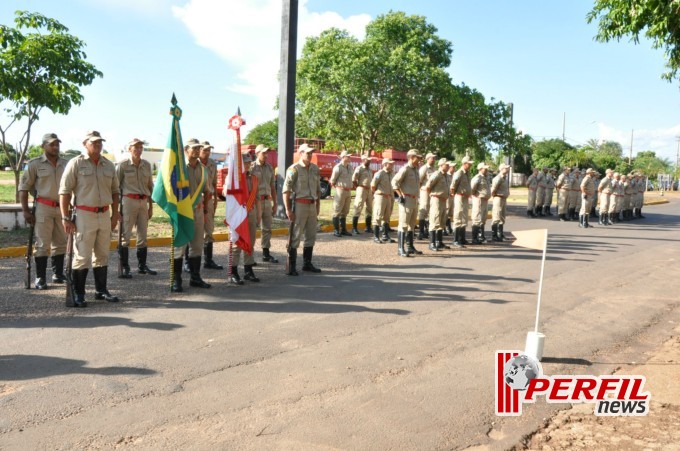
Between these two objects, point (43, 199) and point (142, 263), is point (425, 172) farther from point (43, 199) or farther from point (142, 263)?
point (43, 199)

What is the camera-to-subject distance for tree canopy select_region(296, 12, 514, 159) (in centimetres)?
2627

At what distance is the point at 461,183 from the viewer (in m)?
13.8

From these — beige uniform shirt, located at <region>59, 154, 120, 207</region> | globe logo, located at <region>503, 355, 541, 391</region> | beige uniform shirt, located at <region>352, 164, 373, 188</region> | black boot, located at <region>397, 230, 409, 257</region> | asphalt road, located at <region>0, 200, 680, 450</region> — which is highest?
beige uniform shirt, located at <region>352, 164, 373, 188</region>

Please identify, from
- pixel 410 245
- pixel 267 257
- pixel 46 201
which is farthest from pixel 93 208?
pixel 410 245

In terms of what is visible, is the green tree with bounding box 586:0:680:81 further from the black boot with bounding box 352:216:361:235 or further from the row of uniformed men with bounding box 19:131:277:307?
the black boot with bounding box 352:216:361:235

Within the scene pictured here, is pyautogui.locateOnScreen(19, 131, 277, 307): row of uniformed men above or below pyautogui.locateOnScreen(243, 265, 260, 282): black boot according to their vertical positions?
above

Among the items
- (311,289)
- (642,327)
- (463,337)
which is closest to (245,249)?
(311,289)

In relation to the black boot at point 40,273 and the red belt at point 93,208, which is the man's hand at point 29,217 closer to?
the black boot at point 40,273

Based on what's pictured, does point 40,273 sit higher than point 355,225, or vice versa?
point 355,225

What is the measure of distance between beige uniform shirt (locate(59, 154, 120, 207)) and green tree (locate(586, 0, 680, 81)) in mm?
6724

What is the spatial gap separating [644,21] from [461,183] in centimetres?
664

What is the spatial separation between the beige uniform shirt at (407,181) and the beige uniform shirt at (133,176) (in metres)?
4.83

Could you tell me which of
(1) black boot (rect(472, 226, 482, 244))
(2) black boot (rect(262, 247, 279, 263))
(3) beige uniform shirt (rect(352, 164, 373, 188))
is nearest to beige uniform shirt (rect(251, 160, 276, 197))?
(2) black boot (rect(262, 247, 279, 263))

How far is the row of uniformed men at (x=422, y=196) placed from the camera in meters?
12.0
